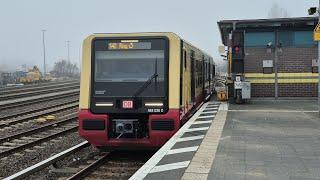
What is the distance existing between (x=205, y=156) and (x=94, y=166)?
297cm

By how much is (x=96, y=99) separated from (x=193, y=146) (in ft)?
9.57

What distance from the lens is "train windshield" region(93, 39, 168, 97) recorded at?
10539 millimetres

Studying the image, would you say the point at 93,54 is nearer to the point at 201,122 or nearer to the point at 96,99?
the point at 96,99

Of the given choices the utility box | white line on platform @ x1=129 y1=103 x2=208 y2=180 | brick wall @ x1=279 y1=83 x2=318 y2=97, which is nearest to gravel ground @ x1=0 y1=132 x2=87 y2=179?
white line on platform @ x1=129 y1=103 x2=208 y2=180

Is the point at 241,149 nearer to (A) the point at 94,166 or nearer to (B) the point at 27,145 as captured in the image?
(A) the point at 94,166

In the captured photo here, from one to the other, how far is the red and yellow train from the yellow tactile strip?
91cm

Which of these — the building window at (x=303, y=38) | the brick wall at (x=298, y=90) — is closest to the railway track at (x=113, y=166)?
the brick wall at (x=298, y=90)

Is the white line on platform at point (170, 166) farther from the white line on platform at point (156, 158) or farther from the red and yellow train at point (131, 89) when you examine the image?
the red and yellow train at point (131, 89)

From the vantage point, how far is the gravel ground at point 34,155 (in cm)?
979

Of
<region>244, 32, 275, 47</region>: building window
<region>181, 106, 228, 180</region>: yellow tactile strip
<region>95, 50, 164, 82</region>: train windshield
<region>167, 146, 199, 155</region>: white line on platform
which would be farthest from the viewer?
<region>244, 32, 275, 47</region>: building window

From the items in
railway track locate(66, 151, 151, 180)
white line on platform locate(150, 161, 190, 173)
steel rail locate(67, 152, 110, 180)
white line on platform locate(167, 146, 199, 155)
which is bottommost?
railway track locate(66, 151, 151, 180)

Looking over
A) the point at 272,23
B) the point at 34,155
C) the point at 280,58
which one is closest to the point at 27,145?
the point at 34,155

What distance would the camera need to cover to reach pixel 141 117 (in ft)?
34.6

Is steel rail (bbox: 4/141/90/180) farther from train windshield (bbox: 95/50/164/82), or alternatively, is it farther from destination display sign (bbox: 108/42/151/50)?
destination display sign (bbox: 108/42/151/50)
